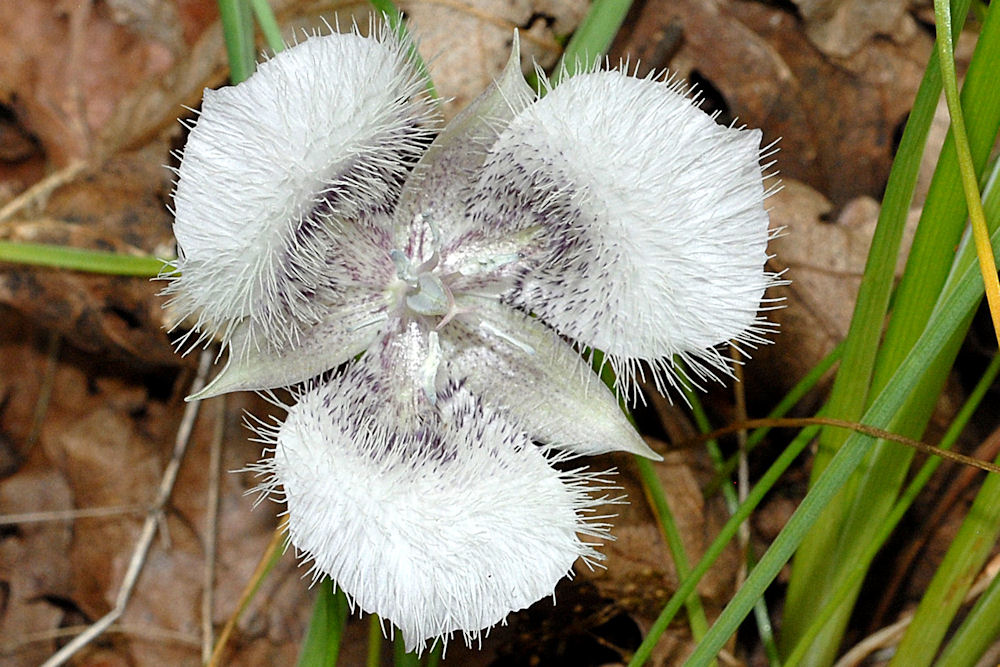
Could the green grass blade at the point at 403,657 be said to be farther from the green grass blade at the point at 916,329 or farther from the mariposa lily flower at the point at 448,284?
the green grass blade at the point at 916,329

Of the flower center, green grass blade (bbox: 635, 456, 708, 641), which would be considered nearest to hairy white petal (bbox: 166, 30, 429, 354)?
the flower center

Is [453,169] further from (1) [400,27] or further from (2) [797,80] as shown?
(2) [797,80]

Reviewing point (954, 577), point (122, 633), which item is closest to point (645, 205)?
point (954, 577)

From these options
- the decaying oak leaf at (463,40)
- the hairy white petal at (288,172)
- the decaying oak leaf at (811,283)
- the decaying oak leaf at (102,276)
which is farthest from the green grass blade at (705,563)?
the decaying oak leaf at (102,276)

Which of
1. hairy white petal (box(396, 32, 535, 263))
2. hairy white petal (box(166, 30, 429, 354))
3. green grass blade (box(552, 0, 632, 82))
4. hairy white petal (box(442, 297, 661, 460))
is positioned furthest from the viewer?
green grass blade (box(552, 0, 632, 82))

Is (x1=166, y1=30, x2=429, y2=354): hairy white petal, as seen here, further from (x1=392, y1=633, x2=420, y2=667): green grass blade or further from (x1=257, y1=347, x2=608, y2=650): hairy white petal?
(x1=392, y1=633, x2=420, y2=667): green grass blade

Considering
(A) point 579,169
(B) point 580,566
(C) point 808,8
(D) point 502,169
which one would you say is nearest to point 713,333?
(A) point 579,169

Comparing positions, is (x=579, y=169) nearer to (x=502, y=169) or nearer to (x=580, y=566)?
(x=502, y=169)
